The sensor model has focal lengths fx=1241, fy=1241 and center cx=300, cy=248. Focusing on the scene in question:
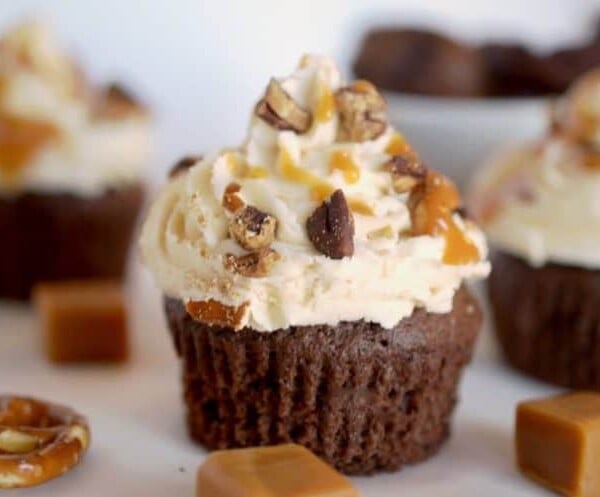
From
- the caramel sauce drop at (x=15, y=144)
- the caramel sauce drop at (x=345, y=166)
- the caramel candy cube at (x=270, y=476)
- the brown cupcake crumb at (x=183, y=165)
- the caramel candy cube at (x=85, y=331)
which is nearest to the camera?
the caramel candy cube at (x=270, y=476)

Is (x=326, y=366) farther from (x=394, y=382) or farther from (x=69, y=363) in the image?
(x=69, y=363)

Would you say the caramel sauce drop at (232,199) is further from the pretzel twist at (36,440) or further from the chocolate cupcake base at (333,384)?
the pretzel twist at (36,440)

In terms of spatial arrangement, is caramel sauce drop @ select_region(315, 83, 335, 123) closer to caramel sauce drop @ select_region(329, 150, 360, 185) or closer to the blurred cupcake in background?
caramel sauce drop @ select_region(329, 150, 360, 185)

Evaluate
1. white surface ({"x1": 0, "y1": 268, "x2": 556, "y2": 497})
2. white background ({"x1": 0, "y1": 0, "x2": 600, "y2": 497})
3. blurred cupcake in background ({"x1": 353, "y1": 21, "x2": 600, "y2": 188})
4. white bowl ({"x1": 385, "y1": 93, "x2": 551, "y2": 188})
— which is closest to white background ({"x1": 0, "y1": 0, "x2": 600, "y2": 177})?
white background ({"x1": 0, "y1": 0, "x2": 600, "y2": 497})

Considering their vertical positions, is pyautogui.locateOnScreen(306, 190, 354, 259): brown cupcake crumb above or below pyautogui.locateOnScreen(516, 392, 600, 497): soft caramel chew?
above

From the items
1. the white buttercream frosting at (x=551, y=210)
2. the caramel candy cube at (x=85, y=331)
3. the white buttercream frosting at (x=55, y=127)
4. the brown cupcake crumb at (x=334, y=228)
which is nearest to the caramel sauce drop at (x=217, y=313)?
the brown cupcake crumb at (x=334, y=228)

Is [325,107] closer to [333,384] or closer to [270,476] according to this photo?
[333,384]
